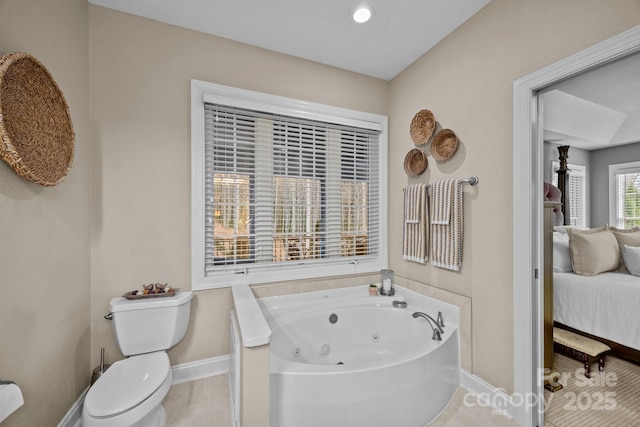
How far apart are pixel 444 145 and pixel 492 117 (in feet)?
1.26

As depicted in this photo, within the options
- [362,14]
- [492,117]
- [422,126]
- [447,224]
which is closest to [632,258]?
[447,224]

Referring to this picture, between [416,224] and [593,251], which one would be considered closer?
[593,251]

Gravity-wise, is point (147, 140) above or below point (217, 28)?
below

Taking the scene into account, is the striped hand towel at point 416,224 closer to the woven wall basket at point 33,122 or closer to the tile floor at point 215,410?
the tile floor at point 215,410

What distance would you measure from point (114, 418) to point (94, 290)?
0.98 m

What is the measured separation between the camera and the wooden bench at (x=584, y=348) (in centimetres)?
197

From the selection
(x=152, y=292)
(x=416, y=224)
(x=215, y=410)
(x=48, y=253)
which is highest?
(x=416, y=224)

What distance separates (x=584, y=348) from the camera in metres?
2.00

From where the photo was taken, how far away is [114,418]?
117 cm

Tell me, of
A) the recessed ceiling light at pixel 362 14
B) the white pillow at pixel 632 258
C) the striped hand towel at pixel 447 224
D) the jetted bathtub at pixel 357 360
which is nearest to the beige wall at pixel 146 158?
the jetted bathtub at pixel 357 360

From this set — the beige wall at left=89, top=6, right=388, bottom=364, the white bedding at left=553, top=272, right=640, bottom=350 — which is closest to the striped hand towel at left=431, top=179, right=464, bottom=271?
the white bedding at left=553, top=272, right=640, bottom=350

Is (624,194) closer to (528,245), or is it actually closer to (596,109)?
(596,109)

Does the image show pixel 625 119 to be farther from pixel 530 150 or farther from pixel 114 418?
pixel 114 418

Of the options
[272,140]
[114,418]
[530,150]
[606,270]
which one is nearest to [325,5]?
[272,140]
